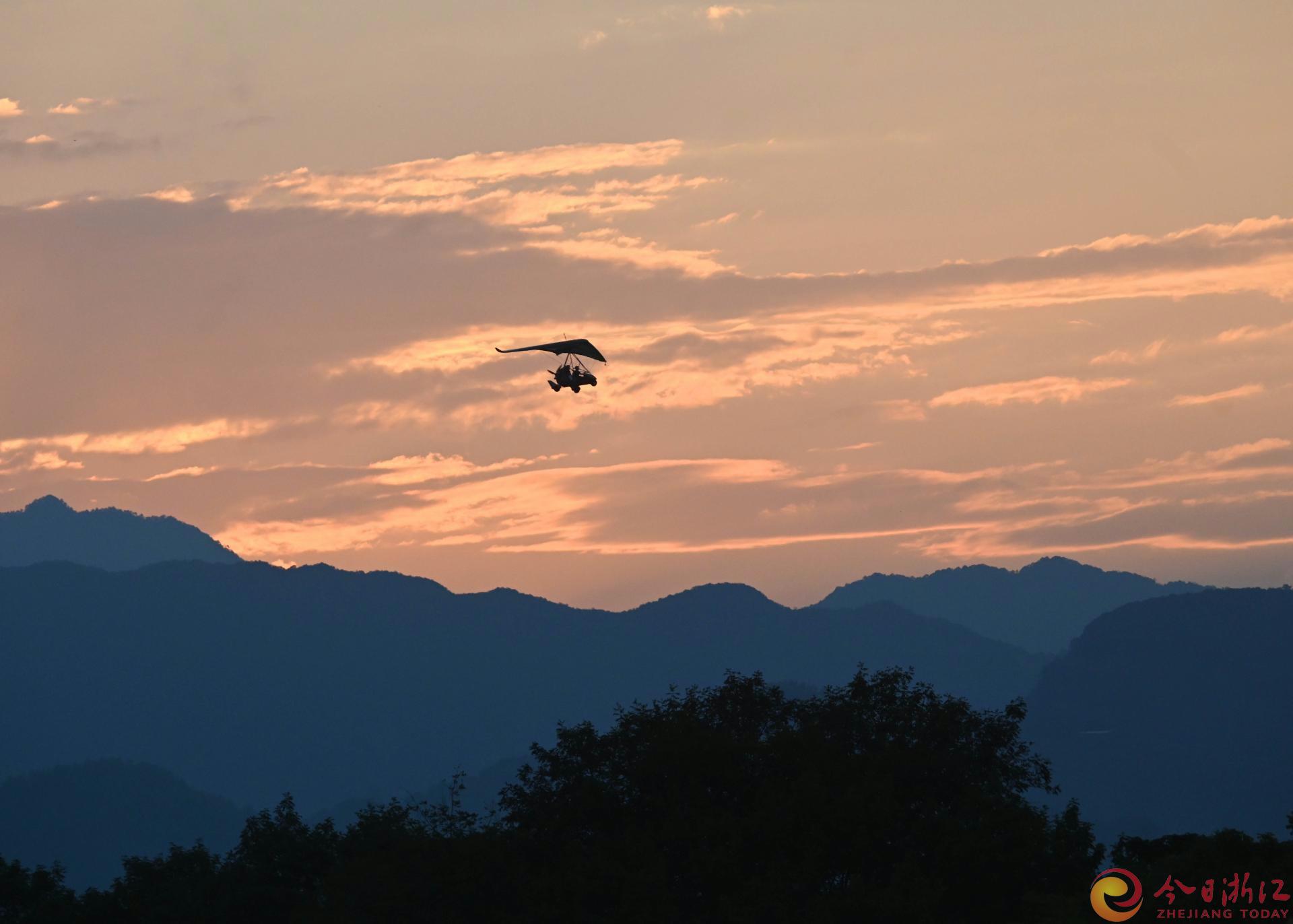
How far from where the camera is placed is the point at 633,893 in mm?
58594

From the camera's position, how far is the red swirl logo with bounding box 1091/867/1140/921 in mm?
50031

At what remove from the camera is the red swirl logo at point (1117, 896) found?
164 ft

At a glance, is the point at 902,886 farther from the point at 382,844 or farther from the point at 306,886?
the point at 306,886

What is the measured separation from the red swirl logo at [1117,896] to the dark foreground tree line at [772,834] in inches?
30.9

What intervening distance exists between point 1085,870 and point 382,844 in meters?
38.5

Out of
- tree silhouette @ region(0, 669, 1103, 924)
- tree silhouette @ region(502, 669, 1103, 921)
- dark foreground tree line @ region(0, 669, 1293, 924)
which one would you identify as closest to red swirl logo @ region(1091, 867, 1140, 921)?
dark foreground tree line @ region(0, 669, 1293, 924)

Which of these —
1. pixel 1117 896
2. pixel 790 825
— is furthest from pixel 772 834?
pixel 1117 896

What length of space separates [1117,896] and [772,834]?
13.6m

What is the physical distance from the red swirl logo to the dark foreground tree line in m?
0.79

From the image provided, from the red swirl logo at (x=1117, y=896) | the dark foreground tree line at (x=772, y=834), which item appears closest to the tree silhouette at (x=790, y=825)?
the dark foreground tree line at (x=772, y=834)

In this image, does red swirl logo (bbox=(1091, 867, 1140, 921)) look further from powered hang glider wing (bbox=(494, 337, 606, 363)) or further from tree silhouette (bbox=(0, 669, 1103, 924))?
powered hang glider wing (bbox=(494, 337, 606, 363))

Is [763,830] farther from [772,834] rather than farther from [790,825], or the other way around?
[790,825]

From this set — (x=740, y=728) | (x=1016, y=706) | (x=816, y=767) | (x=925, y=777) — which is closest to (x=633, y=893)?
(x=816, y=767)

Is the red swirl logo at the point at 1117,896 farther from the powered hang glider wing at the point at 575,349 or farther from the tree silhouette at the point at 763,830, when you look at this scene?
the powered hang glider wing at the point at 575,349
